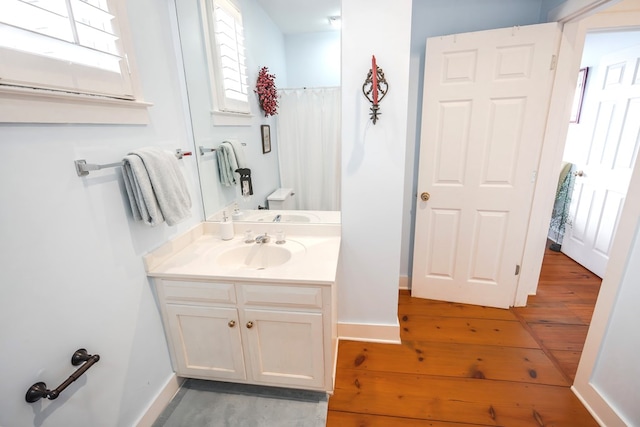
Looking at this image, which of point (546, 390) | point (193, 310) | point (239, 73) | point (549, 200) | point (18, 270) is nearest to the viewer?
point (18, 270)

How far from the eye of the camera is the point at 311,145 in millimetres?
1763

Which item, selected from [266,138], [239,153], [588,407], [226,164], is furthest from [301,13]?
[588,407]

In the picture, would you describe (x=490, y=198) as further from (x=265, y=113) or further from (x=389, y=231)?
(x=265, y=113)

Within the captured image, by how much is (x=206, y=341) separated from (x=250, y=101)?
1.40 m

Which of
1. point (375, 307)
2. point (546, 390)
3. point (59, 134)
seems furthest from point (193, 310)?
point (546, 390)

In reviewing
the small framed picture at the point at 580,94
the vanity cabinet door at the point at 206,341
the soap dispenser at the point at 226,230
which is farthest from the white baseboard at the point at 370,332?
the small framed picture at the point at 580,94

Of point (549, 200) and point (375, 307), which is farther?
point (549, 200)

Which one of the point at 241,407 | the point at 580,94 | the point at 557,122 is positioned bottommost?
the point at 241,407

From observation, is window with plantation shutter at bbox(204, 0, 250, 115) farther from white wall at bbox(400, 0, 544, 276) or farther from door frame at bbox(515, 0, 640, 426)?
door frame at bbox(515, 0, 640, 426)

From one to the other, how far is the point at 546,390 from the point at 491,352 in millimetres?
310

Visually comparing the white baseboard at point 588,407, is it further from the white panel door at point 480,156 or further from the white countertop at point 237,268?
the white countertop at point 237,268

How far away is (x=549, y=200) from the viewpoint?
6.64 feet

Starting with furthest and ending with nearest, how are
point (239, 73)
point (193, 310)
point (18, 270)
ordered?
point (239, 73)
point (193, 310)
point (18, 270)

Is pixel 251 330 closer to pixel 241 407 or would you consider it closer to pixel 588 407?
pixel 241 407
